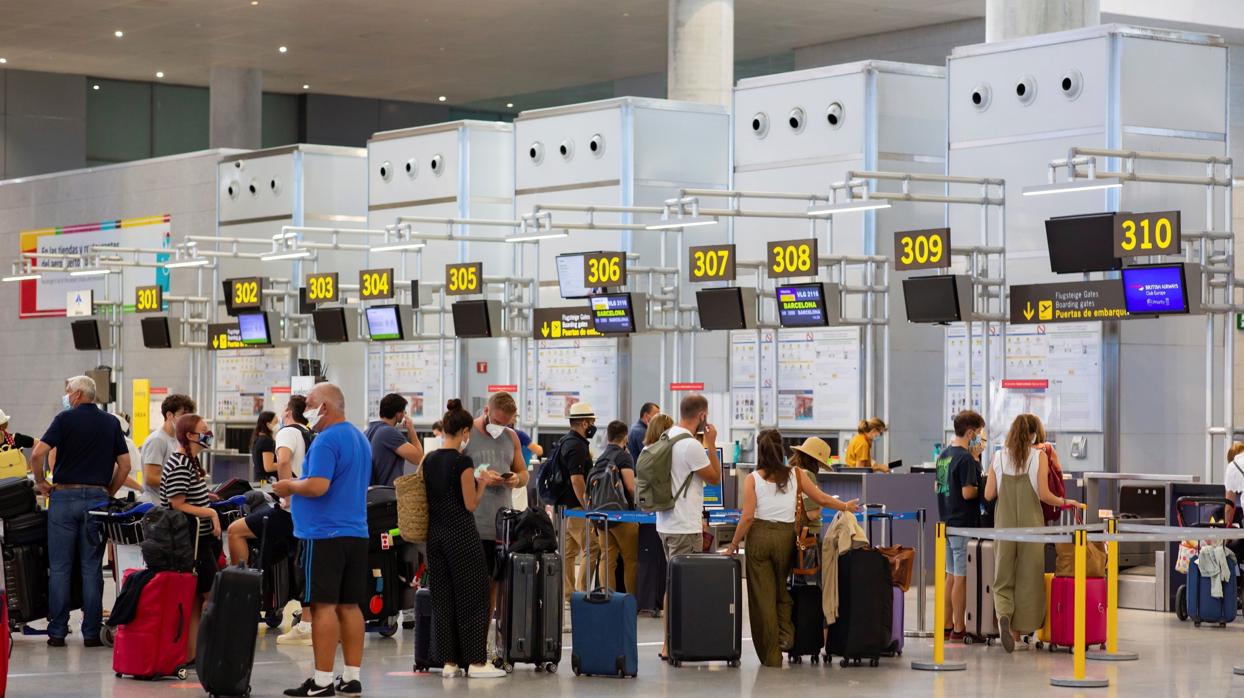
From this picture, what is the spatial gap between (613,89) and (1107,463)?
1870cm

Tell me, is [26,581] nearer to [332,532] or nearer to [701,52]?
[332,532]

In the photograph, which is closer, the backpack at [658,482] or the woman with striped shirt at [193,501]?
the woman with striped shirt at [193,501]

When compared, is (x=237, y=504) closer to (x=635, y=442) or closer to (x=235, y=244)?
(x=635, y=442)

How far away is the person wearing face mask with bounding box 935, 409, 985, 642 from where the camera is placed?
11344 mm

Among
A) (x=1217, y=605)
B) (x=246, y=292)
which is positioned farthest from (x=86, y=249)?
(x=1217, y=605)

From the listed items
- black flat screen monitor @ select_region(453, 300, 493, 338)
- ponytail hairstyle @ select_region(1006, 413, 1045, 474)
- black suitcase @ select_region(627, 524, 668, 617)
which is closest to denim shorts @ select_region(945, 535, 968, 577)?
ponytail hairstyle @ select_region(1006, 413, 1045, 474)

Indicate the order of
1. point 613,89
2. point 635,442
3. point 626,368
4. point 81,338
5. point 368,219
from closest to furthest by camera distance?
point 635,442 → point 626,368 → point 368,219 → point 81,338 → point 613,89

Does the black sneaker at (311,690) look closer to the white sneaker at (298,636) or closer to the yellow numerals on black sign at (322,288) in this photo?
the white sneaker at (298,636)

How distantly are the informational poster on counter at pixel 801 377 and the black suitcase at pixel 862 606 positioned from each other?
685 centimetres

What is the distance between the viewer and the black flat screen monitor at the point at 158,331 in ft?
80.4

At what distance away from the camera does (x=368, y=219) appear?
2203 centimetres

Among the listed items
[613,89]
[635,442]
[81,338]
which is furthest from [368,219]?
[613,89]

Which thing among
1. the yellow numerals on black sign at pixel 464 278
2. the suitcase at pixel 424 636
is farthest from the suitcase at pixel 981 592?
the yellow numerals on black sign at pixel 464 278

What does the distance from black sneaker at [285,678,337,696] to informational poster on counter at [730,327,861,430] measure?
9004 millimetres
